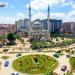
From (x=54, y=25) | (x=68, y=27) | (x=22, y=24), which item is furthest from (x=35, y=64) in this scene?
(x=22, y=24)

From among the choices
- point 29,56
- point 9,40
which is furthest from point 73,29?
point 29,56

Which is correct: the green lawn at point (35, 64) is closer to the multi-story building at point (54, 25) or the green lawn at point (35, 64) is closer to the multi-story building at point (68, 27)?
the multi-story building at point (54, 25)

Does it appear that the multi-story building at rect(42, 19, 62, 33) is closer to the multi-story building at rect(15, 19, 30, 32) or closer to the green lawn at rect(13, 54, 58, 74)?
the multi-story building at rect(15, 19, 30, 32)

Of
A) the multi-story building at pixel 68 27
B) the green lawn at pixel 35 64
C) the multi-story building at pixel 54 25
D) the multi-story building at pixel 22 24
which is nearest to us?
the green lawn at pixel 35 64

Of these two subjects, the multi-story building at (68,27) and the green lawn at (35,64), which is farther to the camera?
the multi-story building at (68,27)

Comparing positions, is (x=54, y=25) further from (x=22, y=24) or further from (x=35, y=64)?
(x=35, y=64)

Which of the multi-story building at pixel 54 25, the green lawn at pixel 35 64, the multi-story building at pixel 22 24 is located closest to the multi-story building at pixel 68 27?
the multi-story building at pixel 54 25

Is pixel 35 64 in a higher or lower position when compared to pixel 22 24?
lower

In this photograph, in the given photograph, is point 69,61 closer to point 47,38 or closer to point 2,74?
point 2,74
